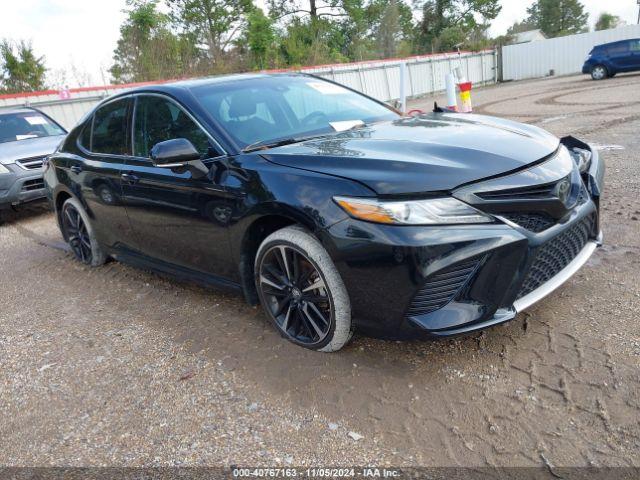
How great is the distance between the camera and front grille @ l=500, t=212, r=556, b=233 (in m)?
2.42

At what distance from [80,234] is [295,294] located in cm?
296

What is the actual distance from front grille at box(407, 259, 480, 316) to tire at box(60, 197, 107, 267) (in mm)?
3326

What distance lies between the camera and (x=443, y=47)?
43469 mm

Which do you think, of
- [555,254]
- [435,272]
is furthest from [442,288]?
[555,254]

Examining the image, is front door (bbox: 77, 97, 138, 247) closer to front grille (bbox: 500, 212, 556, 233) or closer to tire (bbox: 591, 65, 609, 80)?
front grille (bbox: 500, 212, 556, 233)

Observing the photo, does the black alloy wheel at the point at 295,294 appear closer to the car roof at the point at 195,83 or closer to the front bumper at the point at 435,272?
the front bumper at the point at 435,272

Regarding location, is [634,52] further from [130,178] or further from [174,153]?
[174,153]

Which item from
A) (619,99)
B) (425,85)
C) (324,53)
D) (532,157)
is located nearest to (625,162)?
(532,157)

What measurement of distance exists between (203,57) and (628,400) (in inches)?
1003

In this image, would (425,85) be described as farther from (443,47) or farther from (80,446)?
(80,446)

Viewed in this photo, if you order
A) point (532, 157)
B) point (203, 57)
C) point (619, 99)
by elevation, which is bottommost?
point (619, 99)

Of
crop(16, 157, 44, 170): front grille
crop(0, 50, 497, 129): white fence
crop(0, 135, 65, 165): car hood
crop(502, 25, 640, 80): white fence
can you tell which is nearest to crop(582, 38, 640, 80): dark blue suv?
crop(0, 50, 497, 129): white fence

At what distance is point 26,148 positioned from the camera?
771 cm

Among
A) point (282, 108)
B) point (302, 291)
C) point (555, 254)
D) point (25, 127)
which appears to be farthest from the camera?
point (25, 127)
